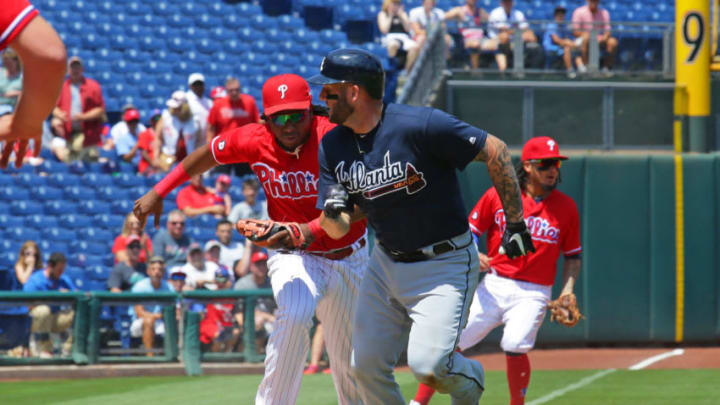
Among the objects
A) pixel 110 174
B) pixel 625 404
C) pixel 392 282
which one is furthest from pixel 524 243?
pixel 110 174

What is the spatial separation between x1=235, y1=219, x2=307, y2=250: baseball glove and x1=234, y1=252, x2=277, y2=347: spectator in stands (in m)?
5.95

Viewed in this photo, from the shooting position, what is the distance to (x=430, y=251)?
16.9ft

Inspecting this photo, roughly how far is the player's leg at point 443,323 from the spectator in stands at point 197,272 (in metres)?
6.75

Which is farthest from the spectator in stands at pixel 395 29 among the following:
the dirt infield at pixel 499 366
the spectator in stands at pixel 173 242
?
the dirt infield at pixel 499 366

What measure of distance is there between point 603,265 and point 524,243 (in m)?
7.74

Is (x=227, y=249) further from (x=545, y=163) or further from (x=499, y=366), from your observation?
(x=545, y=163)

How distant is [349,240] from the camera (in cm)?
602

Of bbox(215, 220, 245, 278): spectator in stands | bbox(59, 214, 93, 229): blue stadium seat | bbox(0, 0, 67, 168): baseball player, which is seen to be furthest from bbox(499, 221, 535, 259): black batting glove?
bbox(59, 214, 93, 229): blue stadium seat

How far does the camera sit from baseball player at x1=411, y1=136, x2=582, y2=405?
730 cm

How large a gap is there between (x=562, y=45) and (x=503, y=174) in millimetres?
9117

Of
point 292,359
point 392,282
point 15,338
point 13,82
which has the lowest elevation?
point 15,338

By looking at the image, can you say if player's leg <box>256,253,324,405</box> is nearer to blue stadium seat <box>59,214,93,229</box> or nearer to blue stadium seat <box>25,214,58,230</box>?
blue stadium seat <box>59,214,93,229</box>

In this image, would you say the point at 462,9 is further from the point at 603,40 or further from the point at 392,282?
the point at 392,282

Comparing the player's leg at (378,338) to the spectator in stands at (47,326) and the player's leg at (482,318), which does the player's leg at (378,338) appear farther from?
the spectator in stands at (47,326)
